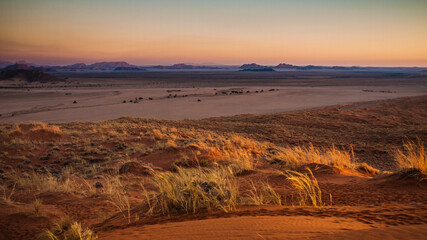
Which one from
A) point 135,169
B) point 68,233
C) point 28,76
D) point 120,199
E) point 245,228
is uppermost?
point 28,76

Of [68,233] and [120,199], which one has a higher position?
[68,233]

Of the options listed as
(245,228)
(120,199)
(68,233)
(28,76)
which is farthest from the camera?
(28,76)

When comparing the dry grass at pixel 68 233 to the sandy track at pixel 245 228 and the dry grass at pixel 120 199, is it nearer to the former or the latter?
the sandy track at pixel 245 228

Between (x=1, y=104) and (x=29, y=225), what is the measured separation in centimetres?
4980

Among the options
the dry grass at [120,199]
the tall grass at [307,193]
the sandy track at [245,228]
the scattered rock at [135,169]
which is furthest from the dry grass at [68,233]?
the scattered rock at [135,169]

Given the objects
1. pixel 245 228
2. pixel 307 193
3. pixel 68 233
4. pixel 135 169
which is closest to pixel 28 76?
pixel 135 169

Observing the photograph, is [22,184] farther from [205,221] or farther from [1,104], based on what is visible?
[1,104]

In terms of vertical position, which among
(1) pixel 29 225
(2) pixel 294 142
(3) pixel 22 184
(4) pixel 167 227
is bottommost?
(2) pixel 294 142

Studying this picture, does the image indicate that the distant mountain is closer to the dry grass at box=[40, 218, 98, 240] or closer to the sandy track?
the dry grass at box=[40, 218, 98, 240]

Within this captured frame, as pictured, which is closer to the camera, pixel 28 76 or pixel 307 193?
pixel 307 193

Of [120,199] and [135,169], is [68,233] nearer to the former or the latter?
[120,199]

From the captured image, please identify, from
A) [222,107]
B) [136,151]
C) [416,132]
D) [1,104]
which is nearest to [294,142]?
[416,132]

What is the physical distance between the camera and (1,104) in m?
44.2

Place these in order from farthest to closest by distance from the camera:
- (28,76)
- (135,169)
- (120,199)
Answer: (28,76) → (135,169) → (120,199)
